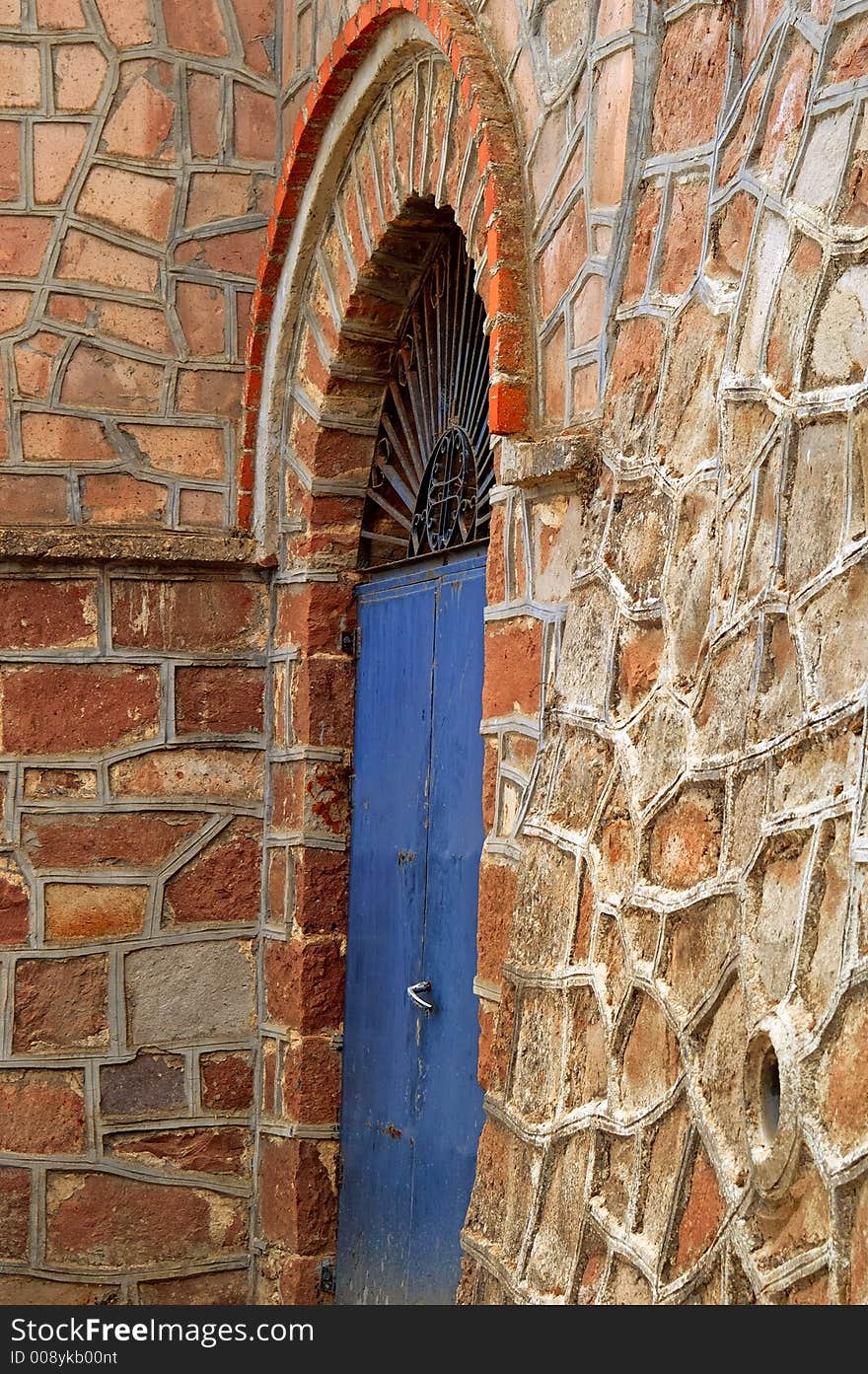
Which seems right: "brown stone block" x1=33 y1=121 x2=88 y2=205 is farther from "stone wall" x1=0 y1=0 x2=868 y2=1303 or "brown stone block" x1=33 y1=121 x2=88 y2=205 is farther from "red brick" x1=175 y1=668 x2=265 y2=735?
"red brick" x1=175 y1=668 x2=265 y2=735

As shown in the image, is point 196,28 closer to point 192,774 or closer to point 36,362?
point 36,362

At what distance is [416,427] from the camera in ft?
14.4

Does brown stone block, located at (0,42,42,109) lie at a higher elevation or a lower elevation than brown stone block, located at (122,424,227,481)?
higher

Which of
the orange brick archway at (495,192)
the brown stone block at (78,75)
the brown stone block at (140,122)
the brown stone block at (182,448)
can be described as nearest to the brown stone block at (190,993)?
the brown stone block at (182,448)

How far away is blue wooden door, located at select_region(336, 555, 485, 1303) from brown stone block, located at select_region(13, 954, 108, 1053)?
767mm

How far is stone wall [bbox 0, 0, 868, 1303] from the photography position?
202 cm

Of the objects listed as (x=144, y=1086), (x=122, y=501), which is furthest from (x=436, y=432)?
(x=144, y=1086)

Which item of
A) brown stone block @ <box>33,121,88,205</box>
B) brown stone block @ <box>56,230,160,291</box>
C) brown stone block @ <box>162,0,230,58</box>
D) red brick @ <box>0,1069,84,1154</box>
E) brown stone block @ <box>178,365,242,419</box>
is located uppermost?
brown stone block @ <box>162,0,230,58</box>

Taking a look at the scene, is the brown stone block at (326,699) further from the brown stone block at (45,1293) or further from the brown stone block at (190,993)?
the brown stone block at (45,1293)

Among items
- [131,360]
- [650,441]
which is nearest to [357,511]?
[131,360]

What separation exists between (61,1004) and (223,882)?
23.3 inches

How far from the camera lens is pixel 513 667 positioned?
3227 millimetres

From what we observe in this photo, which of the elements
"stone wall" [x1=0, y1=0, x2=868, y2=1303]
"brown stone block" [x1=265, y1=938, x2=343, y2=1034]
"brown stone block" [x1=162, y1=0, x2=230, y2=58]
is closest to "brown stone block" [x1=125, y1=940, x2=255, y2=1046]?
"stone wall" [x1=0, y1=0, x2=868, y2=1303]

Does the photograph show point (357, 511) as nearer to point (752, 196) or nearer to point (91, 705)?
point (91, 705)
